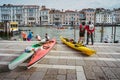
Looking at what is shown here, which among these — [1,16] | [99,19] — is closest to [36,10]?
[1,16]

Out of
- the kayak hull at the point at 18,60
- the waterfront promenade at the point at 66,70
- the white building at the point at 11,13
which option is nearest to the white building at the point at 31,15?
the white building at the point at 11,13

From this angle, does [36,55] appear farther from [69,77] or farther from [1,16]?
[1,16]

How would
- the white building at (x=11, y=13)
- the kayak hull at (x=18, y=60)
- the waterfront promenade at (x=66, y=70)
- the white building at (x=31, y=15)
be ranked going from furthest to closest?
1. the white building at (x=11, y=13)
2. the white building at (x=31, y=15)
3. the kayak hull at (x=18, y=60)
4. the waterfront promenade at (x=66, y=70)

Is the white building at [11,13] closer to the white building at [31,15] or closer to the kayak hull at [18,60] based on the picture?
the white building at [31,15]

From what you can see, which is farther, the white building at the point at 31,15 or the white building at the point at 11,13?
the white building at the point at 11,13

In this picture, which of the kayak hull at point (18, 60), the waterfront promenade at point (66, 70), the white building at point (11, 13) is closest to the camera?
the waterfront promenade at point (66, 70)

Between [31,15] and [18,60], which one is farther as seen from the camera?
[31,15]

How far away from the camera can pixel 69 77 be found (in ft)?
19.6

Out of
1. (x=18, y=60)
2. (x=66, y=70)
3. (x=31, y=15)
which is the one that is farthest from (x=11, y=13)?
(x=66, y=70)

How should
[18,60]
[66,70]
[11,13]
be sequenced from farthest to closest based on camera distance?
[11,13] < [18,60] < [66,70]

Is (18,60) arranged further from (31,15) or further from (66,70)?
(31,15)

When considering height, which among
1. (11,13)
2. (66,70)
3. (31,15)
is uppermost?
(11,13)

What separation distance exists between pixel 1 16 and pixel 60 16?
36270 millimetres

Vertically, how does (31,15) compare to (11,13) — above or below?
below
